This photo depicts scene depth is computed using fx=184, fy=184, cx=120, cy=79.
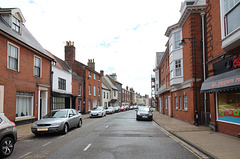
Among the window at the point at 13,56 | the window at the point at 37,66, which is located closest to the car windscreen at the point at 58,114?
the window at the point at 13,56

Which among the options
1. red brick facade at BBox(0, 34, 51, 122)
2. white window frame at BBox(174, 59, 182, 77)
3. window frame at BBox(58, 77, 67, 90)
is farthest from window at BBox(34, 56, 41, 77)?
white window frame at BBox(174, 59, 182, 77)

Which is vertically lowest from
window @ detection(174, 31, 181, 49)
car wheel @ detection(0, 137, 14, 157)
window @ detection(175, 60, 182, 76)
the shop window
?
car wheel @ detection(0, 137, 14, 157)

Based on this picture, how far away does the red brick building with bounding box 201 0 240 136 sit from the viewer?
8445 millimetres

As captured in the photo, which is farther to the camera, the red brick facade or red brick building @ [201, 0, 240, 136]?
the red brick facade

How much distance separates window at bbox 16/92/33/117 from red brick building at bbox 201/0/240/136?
13225mm

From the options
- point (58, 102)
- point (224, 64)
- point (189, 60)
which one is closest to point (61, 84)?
point (58, 102)

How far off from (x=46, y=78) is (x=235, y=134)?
16.4m

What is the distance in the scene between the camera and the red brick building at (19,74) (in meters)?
12.5

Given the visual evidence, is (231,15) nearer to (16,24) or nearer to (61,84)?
(16,24)

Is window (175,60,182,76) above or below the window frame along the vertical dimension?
above

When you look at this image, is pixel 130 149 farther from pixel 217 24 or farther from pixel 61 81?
pixel 61 81

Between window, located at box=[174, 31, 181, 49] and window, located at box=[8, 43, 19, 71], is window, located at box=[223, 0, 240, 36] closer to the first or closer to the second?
window, located at box=[174, 31, 181, 49]

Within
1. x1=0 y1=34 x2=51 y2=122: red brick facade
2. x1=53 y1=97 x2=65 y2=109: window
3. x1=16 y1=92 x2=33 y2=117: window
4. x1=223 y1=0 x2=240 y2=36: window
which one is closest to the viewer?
x1=223 y1=0 x2=240 y2=36: window

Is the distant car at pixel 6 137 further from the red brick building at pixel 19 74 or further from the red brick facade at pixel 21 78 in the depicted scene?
the red brick facade at pixel 21 78
